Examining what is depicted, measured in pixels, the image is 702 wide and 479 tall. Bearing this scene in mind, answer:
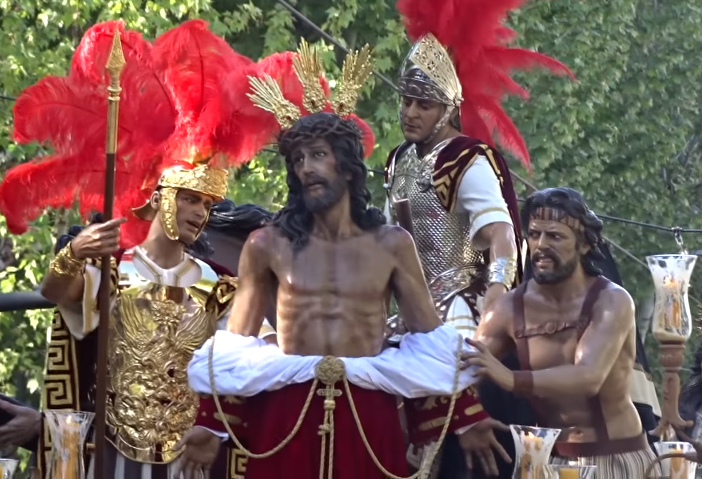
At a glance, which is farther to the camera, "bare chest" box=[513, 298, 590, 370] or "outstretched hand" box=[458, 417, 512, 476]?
"bare chest" box=[513, 298, 590, 370]

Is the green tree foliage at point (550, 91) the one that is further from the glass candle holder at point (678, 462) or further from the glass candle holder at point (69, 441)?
the glass candle holder at point (678, 462)

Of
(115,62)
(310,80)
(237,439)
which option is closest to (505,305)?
(310,80)

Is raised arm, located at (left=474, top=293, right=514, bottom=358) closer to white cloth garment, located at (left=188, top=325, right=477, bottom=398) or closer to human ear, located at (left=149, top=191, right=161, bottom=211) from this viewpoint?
white cloth garment, located at (left=188, top=325, right=477, bottom=398)

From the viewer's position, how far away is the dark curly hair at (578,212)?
7.80 m

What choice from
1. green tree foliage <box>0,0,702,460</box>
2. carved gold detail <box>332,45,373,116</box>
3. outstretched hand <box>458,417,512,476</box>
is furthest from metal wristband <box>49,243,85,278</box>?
green tree foliage <box>0,0,702,460</box>

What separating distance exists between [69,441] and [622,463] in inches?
83.8

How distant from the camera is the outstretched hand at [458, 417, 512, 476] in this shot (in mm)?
7160

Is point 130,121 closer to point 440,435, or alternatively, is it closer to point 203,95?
point 203,95

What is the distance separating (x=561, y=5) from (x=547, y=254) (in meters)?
11.3

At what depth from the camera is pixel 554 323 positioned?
25.4 feet

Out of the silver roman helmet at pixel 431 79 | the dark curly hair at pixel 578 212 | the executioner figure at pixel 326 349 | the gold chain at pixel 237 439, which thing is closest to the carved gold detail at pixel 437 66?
the silver roman helmet at pixel 431 79

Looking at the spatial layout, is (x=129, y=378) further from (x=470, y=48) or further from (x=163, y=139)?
(x=470, y=48)

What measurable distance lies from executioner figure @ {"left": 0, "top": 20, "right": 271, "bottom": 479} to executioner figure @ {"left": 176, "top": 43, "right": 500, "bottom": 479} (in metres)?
0.77

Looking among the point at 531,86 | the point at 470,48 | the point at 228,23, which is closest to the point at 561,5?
the point at 531,86
